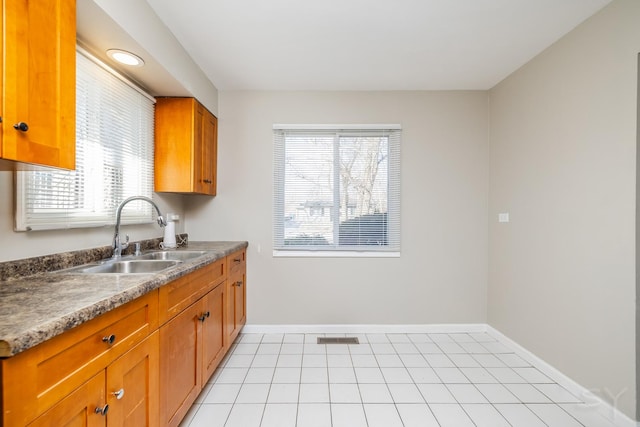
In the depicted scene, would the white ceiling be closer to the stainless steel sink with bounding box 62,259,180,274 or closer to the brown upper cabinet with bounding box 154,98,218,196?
the brown upper cabinet with bounding box 154,98,218,196

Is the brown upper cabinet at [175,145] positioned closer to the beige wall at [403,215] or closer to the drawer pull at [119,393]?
the beige wall at [403,215]

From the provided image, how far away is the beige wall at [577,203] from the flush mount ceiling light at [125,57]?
2978 millimetres

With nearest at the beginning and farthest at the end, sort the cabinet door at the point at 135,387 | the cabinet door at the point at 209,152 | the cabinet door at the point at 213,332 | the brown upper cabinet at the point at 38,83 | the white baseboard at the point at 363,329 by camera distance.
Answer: the brown upper cabinet at the point at 38,83, the cabinet door at the point at 135,387, the cabinet door at the point at 213,332, the cabinet door at the point at 209,152, the white baseboard at the point at 363,329

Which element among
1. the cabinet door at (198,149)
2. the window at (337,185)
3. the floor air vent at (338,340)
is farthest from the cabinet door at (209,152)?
the floor air vent at (338,340)

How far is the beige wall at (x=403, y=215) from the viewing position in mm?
3084

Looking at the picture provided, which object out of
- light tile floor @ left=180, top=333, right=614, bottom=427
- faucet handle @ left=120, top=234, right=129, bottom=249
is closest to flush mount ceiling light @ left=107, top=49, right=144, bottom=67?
faucet handle @ left=120, top=234, right=129, bottom=249

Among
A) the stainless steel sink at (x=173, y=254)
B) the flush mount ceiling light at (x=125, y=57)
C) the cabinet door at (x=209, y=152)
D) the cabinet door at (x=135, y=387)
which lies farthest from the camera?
the cabinet door at (x=209, y=152)

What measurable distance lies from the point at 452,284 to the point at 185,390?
263 centimetres

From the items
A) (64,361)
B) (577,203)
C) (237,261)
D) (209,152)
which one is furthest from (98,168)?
(577,203)

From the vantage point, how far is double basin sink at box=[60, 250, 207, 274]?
1.66 m

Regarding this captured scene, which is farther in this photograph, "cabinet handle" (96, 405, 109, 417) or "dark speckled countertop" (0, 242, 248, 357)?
"cabinet handle" (96, 405, 109, 417)

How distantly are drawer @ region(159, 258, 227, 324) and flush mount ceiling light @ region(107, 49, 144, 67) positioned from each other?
1409 millimetres

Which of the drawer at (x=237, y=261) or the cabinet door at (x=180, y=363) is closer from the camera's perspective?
the cabinet door at (x=180, y=363)

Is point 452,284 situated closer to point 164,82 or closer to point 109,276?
point 109,276
